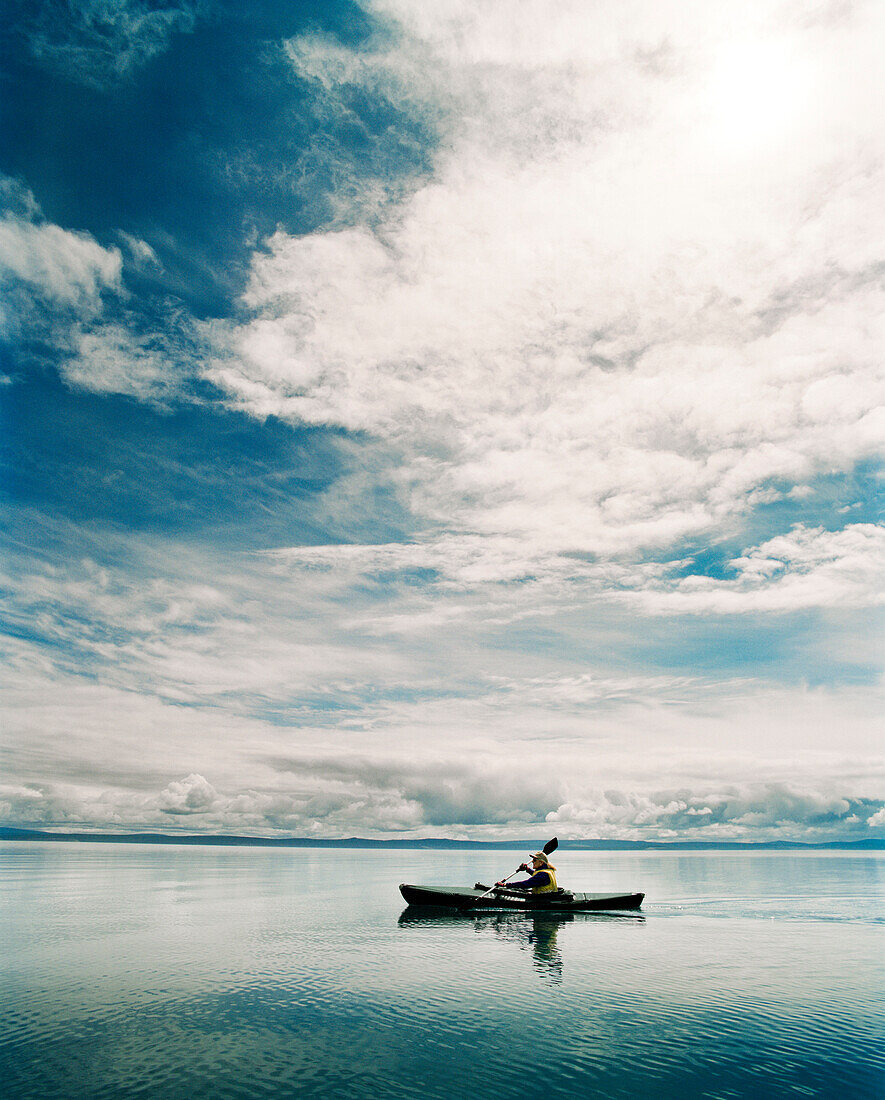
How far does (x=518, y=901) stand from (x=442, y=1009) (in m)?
29.6

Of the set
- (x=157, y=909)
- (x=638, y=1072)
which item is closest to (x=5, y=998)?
(x=638, y=1072)

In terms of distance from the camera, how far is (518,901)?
183 ft

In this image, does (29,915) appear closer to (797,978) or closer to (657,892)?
(797,978)

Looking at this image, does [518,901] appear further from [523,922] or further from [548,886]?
[548,886]

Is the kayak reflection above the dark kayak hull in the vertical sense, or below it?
below

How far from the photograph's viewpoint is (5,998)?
29844 millimetres

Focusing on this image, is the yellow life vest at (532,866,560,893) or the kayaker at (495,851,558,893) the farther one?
the kayaker at (495,851,558,893)

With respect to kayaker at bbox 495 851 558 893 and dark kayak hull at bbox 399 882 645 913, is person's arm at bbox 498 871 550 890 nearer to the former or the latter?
kayaker at bbox 495 851 558 893

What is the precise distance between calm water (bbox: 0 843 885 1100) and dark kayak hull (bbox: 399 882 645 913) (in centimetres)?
156

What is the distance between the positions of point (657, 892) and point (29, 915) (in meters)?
73.8

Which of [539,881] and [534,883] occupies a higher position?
[539,881]

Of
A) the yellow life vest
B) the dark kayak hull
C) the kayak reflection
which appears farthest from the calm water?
the yellow life vest

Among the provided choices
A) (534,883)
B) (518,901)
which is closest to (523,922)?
(518,901)

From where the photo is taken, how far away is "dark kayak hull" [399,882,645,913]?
55844 millimetres
